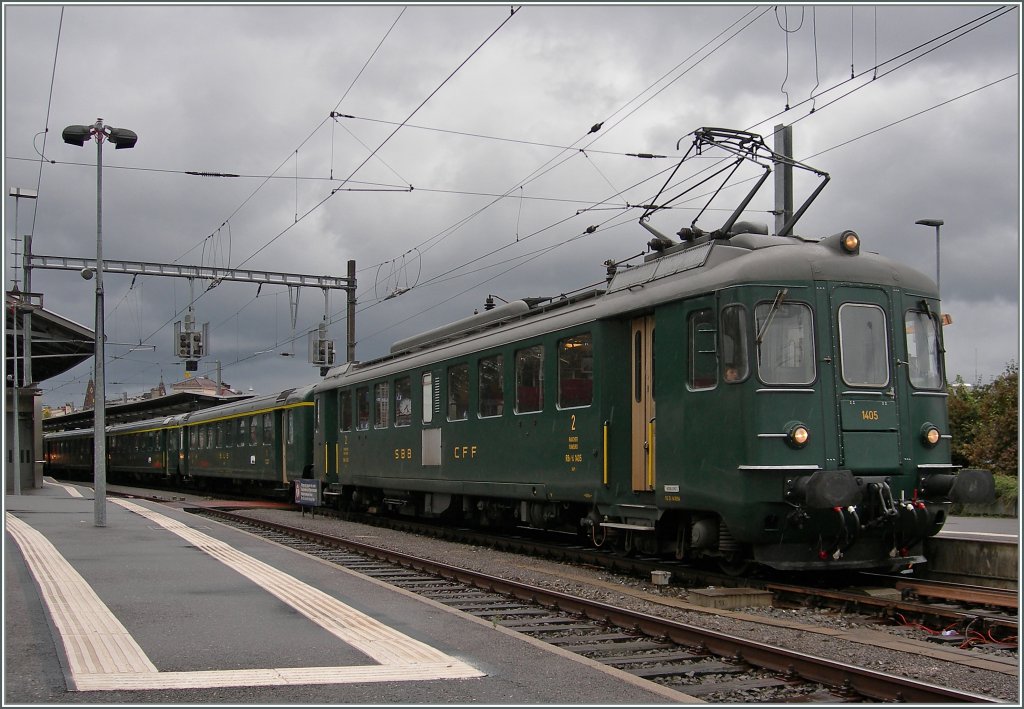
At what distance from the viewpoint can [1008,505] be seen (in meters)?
24.1

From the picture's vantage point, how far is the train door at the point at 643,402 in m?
11.3

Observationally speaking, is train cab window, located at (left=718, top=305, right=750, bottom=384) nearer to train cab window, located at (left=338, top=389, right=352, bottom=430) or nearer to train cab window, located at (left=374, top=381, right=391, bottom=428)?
train cab window, located at (left=374, top=381, right=391, bottom=428)

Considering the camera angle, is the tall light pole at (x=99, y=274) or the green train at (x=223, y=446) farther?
the green train at (x=223, y=446)

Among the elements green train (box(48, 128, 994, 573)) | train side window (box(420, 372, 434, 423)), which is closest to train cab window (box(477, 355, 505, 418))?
green train (box(48, 128, 994, 573))

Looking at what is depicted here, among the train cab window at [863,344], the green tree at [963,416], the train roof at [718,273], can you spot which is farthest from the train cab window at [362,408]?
the green tree at [963,416]

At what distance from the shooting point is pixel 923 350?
10555 mm

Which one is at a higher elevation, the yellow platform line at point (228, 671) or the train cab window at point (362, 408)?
the train cab window at point (362, 408)

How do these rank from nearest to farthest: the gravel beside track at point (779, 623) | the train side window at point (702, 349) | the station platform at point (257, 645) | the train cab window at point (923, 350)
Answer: the station platform at point (257, 645)
the gravel beside track at point (779, 623)
the train side window at point (702, 349)
the train cab window at point (923, 350)

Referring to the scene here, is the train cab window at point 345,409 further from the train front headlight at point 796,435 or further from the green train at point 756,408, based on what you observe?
the train front headlight at point 796,435

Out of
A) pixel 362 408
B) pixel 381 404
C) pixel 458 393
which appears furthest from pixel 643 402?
pixel 362 408

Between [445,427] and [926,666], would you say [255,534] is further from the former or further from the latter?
[926,666]

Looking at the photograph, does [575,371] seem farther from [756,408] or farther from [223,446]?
[223,446]

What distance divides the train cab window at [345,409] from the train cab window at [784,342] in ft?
42.3

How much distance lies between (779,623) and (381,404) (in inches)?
469
